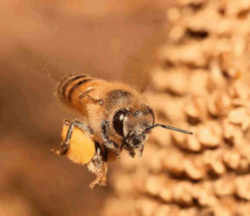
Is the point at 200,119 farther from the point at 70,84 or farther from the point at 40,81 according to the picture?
the point at 40,81

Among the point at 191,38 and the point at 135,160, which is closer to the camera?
the point at 191,38

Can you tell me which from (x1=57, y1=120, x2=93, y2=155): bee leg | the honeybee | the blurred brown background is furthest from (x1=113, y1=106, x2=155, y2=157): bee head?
the blurred brown background

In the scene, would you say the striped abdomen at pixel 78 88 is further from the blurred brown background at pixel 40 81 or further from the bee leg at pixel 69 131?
the blurred brown background at pixel 40 81

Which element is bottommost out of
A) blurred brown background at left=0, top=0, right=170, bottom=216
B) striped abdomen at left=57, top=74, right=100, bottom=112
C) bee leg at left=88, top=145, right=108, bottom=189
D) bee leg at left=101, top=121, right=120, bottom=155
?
bee leg at left=88, top=145, right=108, bottom=189

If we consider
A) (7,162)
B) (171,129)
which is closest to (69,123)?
(171,129)

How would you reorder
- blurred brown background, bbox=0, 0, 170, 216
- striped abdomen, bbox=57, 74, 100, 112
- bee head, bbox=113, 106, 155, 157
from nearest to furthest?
bee head, bbox=113, 106, 155, 157, striped abdomen, bbox=57, 74, 100, 112, blurred brown background, bbox=0, 0, 170, 216

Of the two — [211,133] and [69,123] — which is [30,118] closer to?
[69,123]

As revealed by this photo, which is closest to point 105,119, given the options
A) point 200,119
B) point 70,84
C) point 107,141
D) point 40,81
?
point 107,141

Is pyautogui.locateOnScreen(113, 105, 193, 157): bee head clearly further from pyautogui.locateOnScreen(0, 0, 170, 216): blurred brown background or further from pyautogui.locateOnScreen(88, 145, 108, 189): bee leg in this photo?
pyautogui.locateOnScreen(0, 0, 170, 216): blurred brown background
